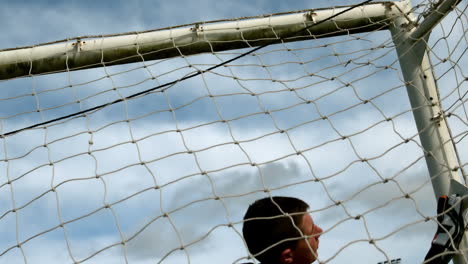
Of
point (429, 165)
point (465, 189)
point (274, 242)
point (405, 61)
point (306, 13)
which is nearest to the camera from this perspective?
point (274, 242)

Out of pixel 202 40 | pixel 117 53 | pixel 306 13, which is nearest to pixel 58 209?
pixel 117 53

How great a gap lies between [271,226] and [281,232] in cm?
4

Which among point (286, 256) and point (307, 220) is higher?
point (307, 220)

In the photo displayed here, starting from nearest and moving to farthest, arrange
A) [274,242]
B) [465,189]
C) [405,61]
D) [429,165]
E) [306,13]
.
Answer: [274,242] → [465,189] → [429,165] → [405,61] → [306,13]

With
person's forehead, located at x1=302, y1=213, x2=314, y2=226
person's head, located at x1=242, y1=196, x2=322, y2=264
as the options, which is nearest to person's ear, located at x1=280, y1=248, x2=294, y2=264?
person's head, located at x1=242, y1=196, x2=322, y2=264

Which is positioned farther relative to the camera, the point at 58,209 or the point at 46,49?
the point at 46,49

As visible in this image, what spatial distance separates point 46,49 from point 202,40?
67 centimetres

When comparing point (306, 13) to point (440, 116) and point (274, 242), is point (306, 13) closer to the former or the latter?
point (440, 116)

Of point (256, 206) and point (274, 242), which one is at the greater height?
point (256, 206)

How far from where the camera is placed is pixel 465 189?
7.34ft

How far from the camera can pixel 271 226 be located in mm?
1970

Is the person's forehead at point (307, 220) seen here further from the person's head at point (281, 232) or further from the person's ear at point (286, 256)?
the person's ear at point (286, 256)

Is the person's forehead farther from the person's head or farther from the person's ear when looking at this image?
the person's ear

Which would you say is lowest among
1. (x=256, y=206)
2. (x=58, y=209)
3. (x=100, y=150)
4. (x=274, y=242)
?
(x=274, y=242)
